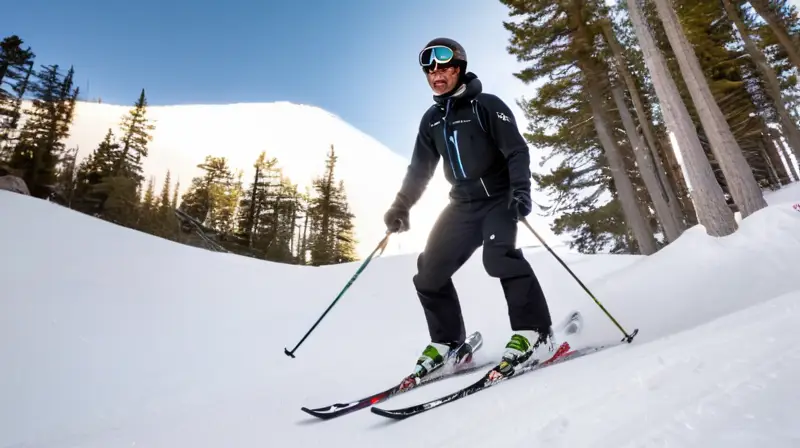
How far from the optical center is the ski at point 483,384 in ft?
6.52

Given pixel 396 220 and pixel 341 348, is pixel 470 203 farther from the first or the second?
pixel 341 348

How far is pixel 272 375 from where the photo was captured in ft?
15.3

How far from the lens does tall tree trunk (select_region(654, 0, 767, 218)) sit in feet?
19.7

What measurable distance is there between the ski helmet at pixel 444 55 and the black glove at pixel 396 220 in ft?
4.07

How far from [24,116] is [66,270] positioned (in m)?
36.0

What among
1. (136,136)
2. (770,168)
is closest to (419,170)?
(770,168)

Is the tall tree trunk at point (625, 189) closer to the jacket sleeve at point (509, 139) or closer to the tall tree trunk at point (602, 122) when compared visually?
the tall tree trunk at point (602, 122)

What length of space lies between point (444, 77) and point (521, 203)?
1238mm

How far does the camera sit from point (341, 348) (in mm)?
6066

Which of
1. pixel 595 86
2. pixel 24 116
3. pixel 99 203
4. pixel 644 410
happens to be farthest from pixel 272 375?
pixel 24 116

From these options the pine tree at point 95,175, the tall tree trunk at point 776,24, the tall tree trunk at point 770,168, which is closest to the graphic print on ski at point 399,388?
Result: the tall tree trunk at point 776,24

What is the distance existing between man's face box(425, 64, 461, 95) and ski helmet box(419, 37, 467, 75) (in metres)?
0.05

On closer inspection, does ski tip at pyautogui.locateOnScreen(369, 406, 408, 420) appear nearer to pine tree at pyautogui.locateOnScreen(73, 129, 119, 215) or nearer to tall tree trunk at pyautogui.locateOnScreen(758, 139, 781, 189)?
tall tree trunk at pyautogui.locateOnScreen(758, 139, 781, 189)

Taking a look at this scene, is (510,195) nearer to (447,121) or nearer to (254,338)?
(447,121)
